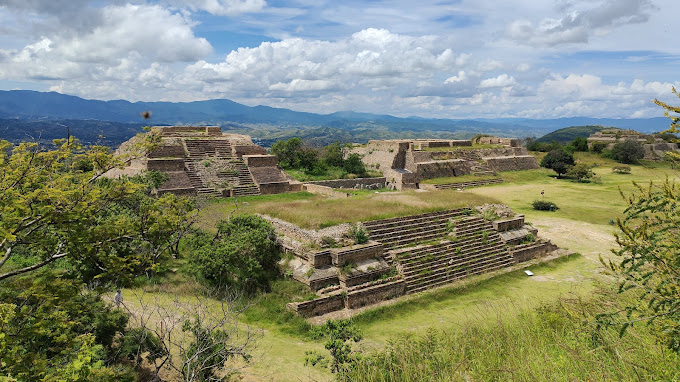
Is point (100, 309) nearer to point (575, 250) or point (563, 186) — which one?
point (575, 250)

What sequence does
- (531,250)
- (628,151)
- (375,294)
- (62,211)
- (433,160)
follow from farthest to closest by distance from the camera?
(628,151) < (433,160) < (531,250) < (375,294) < (62,211)

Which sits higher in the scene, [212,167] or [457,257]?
[212,167]

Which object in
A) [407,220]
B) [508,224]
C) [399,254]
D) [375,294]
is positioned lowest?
[375,294]

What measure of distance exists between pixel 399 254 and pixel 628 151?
5009 centimetres

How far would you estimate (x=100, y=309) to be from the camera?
8.08 meters

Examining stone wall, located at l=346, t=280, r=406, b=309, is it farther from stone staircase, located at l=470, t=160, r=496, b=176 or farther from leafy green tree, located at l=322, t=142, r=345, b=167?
stone staircase, located at l=470, t=160, r=496, b=176

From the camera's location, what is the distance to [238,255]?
470 inches

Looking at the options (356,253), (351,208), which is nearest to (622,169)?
(351,208)

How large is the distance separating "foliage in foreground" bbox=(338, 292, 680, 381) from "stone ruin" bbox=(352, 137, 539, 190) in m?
25.6

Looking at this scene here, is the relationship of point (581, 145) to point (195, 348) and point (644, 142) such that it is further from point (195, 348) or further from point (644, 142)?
point (195, 348)

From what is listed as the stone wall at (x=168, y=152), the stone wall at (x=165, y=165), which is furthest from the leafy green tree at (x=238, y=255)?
the stone wall at (x=168, y=152)

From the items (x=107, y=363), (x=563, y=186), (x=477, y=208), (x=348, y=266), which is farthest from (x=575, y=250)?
(x=563, y=186)

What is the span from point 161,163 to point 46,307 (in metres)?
21.2

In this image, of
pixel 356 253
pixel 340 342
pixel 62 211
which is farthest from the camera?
pixel 356 253
